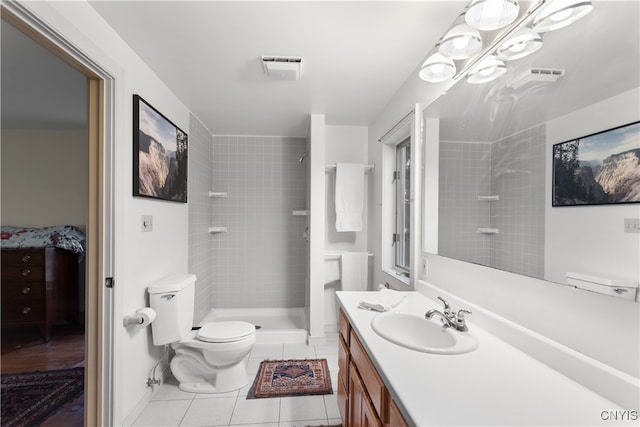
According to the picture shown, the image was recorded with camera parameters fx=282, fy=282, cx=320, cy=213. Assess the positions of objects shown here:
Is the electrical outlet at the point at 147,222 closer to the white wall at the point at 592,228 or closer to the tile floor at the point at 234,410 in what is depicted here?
the tile floor at the point at 234,410

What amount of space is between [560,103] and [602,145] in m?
0.21

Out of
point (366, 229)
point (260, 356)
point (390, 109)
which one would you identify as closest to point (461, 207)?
point (390, 109)

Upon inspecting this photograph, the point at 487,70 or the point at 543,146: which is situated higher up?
the point at 487,70

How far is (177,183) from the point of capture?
7.75 feet

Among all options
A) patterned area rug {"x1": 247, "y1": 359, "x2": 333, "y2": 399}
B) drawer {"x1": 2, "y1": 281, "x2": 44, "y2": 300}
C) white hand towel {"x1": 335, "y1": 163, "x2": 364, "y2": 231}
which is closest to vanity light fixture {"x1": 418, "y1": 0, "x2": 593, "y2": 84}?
white hand towel {"x1": 335, "y1": 163, "x2": 364, "y2": 231}

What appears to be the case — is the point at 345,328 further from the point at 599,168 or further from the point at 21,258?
the point at 21,258

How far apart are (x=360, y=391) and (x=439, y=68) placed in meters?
1.61

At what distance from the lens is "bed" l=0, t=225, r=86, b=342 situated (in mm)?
2807

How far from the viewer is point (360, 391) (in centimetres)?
123

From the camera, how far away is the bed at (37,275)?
2.81m

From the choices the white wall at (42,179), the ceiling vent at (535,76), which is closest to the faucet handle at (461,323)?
the ceiling vent at (535,76)

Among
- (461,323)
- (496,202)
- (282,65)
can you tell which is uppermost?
(282,65)

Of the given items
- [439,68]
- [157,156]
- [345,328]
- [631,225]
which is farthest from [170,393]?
[439,68]

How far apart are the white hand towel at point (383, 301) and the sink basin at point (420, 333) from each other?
10cm
